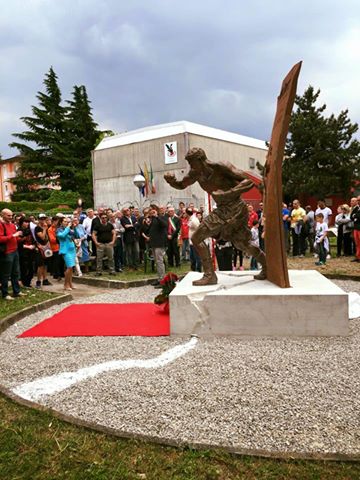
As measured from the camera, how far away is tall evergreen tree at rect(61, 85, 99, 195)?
40875 mm

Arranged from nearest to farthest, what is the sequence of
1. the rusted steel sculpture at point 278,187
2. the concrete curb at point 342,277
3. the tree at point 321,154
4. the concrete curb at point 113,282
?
1. the rusted steel sculpture at point 278,187
2. the concrete curb at point 342,277
3. the concrete curb at point 113,282
4. the tree at point 321,154

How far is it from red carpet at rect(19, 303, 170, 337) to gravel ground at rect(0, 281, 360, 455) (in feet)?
1.07

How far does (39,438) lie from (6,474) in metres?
0.38

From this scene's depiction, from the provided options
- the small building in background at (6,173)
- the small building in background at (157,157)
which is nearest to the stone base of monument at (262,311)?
the small building in background at (157,157)

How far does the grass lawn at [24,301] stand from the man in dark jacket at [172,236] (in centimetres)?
419

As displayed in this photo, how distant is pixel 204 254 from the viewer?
20.3 feet

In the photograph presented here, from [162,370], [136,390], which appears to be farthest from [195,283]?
[136,390]

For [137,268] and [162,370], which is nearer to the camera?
[162,370]

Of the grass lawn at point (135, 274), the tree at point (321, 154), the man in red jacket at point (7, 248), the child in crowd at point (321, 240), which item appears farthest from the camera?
→ the tree at point (321, 154)

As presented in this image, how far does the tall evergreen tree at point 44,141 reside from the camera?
40406 mm

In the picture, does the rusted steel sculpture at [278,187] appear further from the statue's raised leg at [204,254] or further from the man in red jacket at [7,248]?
the man in red jacket at [7,248]

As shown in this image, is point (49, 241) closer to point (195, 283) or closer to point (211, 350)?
point (195, 283)

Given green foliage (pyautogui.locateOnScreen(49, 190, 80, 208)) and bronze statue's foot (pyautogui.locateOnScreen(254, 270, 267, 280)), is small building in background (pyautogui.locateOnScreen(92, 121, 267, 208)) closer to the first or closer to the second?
green foliage (pyautogui.locateOnScreen(49, 190, 80, 208))

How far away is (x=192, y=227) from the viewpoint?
10422mm
